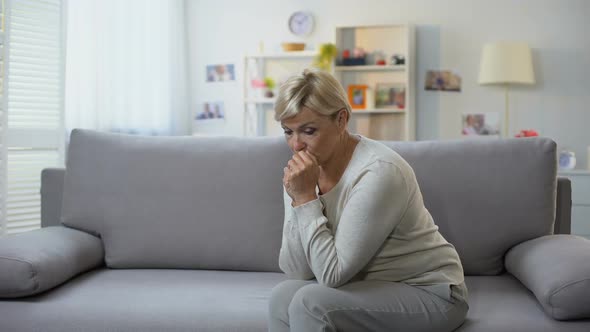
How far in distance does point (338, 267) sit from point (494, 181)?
90 cm

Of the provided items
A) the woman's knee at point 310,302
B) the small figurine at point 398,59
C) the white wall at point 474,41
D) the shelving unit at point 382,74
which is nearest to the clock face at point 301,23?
the white wall at point 474,41

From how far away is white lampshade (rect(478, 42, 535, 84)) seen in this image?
526cm

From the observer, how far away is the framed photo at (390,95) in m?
5.55

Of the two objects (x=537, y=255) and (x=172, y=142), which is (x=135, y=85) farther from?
(x=537, y=255)

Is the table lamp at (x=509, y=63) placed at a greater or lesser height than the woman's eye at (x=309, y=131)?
greater

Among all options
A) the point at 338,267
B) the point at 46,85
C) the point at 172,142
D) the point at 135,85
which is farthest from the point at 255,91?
the point at 338,267

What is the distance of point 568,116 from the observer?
18.0ft

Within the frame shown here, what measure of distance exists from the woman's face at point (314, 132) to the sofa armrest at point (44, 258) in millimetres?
884

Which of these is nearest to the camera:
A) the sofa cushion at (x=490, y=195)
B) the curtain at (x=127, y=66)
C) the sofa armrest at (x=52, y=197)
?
the sofa cushion at (x=490, y=195)

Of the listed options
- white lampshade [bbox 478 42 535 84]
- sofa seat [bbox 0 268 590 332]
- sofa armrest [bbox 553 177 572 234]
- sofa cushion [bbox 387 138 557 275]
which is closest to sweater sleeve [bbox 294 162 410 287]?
sofa seat [bbox 0 268 590 332]

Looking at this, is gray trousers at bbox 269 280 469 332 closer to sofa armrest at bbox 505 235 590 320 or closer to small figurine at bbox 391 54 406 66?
A: sofa armrest at bbox 505 235 590 320

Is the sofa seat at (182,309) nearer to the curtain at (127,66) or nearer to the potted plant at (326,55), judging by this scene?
the curtain at (127,66)

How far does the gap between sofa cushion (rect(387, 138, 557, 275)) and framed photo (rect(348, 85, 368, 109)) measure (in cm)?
316

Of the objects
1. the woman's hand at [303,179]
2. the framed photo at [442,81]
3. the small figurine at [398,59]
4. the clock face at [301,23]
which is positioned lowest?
the woman's hand at [303,179]
